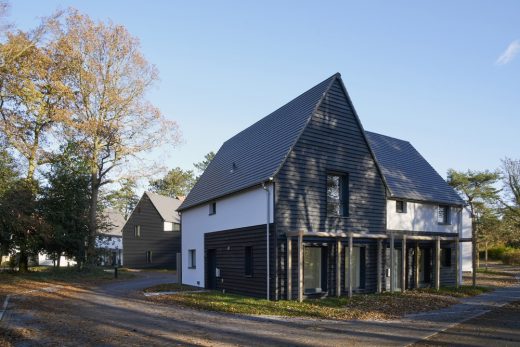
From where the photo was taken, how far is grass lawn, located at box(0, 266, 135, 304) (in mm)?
23047

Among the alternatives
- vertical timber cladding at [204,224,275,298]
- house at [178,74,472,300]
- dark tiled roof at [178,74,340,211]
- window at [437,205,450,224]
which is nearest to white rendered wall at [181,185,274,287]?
house at [178,74,472,300]

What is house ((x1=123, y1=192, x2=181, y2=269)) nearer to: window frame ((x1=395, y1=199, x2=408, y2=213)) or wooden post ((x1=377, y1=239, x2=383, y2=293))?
window frame ((x1=395, y1=199, x2=408, y2=213))

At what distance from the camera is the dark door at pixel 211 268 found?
23050 mm

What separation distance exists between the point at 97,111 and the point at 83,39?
Result: 5038 millimetres

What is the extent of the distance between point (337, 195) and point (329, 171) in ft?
3.88

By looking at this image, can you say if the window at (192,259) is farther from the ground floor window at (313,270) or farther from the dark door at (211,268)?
the ground floor window at (313,270)

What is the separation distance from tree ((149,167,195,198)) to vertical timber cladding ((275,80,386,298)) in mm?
57793

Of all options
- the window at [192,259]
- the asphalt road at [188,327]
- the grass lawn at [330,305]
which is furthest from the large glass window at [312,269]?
the window at [192,259]

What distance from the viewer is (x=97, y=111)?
111 ft

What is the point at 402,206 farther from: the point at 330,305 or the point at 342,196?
the point at 330,305

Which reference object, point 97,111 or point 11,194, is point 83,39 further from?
point 11,194

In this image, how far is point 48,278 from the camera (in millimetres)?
28625

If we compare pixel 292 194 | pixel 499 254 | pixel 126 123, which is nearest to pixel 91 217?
pixel 126 123

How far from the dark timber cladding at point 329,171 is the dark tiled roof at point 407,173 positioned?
7.20 ft
